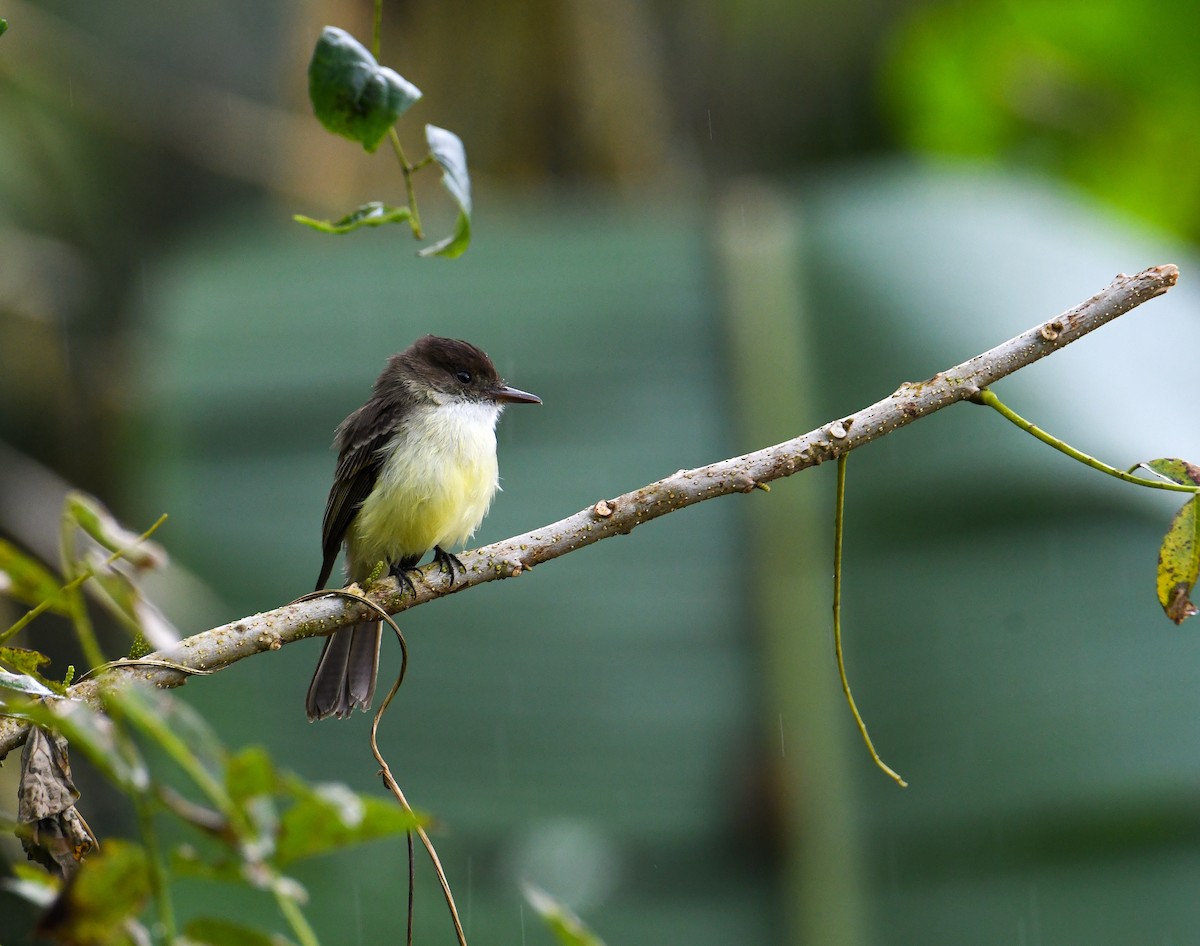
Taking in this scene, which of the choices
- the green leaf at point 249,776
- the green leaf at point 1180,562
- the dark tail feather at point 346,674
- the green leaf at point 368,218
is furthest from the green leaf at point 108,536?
the dark tail feather at point 346,674

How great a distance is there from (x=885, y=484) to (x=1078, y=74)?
4.35 m

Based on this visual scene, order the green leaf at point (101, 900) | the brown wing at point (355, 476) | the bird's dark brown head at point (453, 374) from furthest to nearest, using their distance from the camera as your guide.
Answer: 1. the bird's dark brown head at point (453, 374)
2. the brown wing at point (355, 476)
3. the green leaf at point (101, 900)

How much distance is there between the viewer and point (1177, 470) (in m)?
1.83

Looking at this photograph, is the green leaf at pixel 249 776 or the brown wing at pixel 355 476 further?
the brown wing at pixel 355 476

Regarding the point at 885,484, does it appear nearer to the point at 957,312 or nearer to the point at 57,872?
the point at 957,312

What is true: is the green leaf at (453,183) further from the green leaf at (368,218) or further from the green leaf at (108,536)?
the green leaf at (108,536)

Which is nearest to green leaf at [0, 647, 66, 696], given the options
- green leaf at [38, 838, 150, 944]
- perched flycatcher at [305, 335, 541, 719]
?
green leaf at [38, 838, 150, 944]

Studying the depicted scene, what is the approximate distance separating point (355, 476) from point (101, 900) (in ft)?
9.31

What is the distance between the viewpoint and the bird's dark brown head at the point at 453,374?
12.7ft

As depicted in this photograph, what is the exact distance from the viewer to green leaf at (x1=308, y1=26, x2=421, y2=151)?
5.80ft

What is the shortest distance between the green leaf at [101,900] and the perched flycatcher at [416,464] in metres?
2.46

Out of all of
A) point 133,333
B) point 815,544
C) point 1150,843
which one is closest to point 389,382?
point 815,544

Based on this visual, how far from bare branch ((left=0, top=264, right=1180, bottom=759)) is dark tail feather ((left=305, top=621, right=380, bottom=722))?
1171 millimetres

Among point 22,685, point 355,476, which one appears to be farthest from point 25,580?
point 355,476
